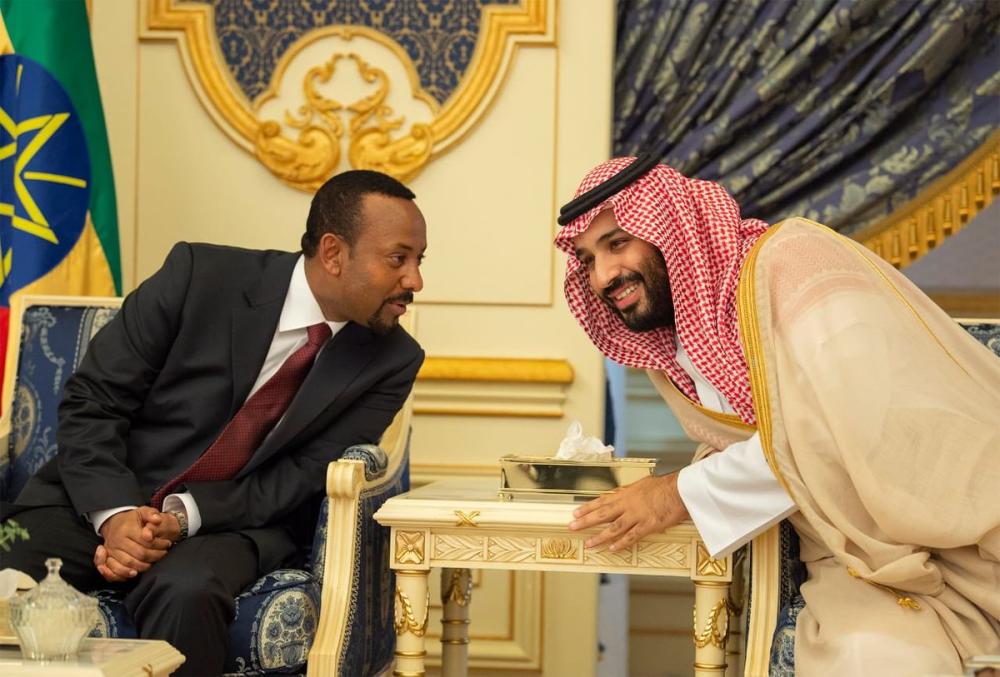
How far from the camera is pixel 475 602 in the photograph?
426 centimetres

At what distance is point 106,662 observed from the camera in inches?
83.4

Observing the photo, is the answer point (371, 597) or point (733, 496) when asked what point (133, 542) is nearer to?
point (371, 597)

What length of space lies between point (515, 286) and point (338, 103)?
0.80 meters

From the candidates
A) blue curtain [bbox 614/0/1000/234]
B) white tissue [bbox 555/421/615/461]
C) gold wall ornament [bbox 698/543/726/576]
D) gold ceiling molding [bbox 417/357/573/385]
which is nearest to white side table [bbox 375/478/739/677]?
gold wall ornament [bbox 698/543/726/576]

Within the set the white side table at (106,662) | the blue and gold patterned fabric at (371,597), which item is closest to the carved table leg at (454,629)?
the blue and gold patterned fabric at (371,597)

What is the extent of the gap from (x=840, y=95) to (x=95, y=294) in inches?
92.0

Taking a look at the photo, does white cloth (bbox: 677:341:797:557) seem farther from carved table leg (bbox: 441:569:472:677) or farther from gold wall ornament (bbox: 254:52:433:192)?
gold wall ornament (bbox: 254:52:433:192)

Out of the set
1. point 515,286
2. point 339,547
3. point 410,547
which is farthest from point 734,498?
point 515,286

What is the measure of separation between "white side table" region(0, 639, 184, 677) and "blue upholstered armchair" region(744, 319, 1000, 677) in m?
1.12

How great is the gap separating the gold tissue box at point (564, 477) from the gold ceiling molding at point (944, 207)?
1.64m

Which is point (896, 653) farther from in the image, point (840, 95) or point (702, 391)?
point (840, 95)

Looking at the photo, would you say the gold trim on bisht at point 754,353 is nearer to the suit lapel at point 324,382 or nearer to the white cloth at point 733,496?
the white cloth at point 733,496

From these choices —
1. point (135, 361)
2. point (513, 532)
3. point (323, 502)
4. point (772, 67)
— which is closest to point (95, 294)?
point (135, 361)

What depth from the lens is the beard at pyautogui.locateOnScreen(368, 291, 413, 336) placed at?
10.5 ft
